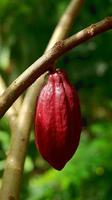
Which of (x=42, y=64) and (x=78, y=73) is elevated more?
(x=42, y=64)

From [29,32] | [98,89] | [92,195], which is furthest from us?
[98,89]

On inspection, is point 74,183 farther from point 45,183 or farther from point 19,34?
point 19,34

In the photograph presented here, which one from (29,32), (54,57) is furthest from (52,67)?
(29,32)

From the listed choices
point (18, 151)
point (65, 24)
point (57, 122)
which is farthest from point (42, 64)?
point (65, 24)

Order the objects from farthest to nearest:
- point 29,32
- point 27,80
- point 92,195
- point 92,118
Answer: point 92,118 < point 29,32 < point 92,195 < point 27,80

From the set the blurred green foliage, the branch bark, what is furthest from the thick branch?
the blurred green foliage

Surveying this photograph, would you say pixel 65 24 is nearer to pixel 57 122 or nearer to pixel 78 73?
pixel 57 122
